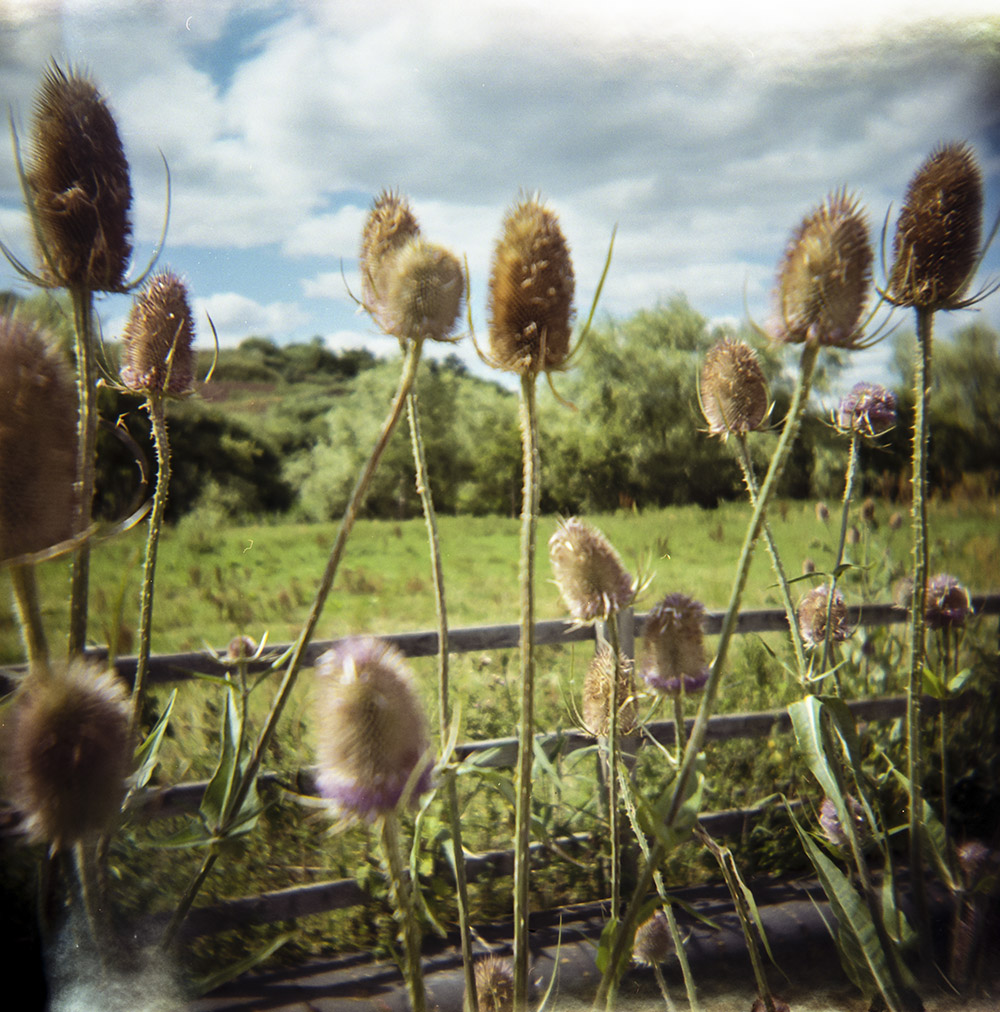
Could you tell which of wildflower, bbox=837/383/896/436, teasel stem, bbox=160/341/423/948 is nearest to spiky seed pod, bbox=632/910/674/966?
teasel stem, bbox=160/341/423/948

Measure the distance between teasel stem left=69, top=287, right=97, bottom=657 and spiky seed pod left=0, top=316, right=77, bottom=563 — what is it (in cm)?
7

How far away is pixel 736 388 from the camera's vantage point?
81cm

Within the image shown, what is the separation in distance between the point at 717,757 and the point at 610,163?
41.6 inches

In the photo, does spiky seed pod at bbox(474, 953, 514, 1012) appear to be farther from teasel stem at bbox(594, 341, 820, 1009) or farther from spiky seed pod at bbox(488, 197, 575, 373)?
spiky seed pod at bbox(488, 197, 575, 373)

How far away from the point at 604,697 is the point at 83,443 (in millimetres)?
669

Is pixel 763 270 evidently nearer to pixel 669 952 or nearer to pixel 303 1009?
pixel 669 952

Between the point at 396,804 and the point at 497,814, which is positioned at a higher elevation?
the point at 396,804

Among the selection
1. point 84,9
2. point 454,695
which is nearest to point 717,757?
point 454,695

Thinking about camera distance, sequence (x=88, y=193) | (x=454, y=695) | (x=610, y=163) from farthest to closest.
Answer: (x=454, y=695)
(x=610, y=163)
(x=88, y=193)

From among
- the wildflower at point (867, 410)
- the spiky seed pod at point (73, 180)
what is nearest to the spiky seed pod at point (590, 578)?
the wildflower at point (867, 410)

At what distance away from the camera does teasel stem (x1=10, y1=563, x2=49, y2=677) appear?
1.70ft

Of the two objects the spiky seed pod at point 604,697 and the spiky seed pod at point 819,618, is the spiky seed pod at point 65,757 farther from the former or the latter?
the spiky seed pod at point 819,618

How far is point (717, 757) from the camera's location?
4.35 feet

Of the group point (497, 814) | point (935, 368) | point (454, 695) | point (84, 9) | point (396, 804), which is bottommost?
point (497, 814)
